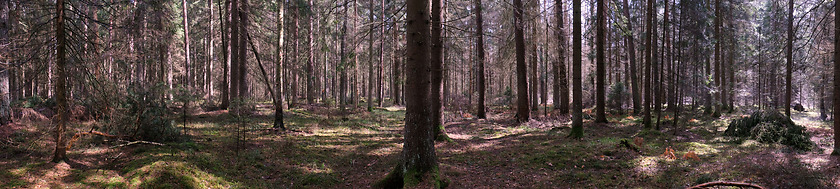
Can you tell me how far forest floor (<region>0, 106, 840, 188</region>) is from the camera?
5953mm

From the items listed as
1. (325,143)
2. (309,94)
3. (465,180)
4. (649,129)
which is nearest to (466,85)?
(309,94)

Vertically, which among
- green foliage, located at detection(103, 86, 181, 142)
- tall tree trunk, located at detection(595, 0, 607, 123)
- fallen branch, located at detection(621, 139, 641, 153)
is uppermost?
tall tree trunk, located at detection(595, 0, 607, 123)

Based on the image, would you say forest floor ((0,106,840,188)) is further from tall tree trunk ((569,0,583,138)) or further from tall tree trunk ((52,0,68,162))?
tall tree trunk ((569,0,583,138))

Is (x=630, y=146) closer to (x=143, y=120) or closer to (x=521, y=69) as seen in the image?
(x=521, y=69)

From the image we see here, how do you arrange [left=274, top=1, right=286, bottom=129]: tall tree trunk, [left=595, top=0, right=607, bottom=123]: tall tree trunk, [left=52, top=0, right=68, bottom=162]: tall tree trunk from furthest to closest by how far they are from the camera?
[left=595, top=0, right=607, bottom=123]: tall tree trunk, [left=274, top=1, right=286, bottom=129]: tall tree trunk, [left=52, top=0, right=68, bottom=162]: tall tree trunk

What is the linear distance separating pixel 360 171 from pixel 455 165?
2.10m

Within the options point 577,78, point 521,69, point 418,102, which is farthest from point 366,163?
point 521,69

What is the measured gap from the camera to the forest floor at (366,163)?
5.95 metres

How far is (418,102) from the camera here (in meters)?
5.79

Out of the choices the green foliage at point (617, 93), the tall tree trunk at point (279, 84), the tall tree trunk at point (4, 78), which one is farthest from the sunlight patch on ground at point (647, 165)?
the tall tree trunk at point (4, 78)

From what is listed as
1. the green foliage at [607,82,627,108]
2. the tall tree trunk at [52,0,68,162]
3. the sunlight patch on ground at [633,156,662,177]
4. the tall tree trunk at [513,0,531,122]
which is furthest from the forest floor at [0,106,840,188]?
the green foliage at [607,82,627,108]

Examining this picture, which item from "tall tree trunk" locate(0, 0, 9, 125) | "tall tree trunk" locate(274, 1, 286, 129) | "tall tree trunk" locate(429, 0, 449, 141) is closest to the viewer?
"tall tree trunk" locate(429, 0, 449, 141)

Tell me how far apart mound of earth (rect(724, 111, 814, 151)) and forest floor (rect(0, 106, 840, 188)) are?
0.43 m

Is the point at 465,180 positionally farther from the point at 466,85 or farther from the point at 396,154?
the point at 466,85
